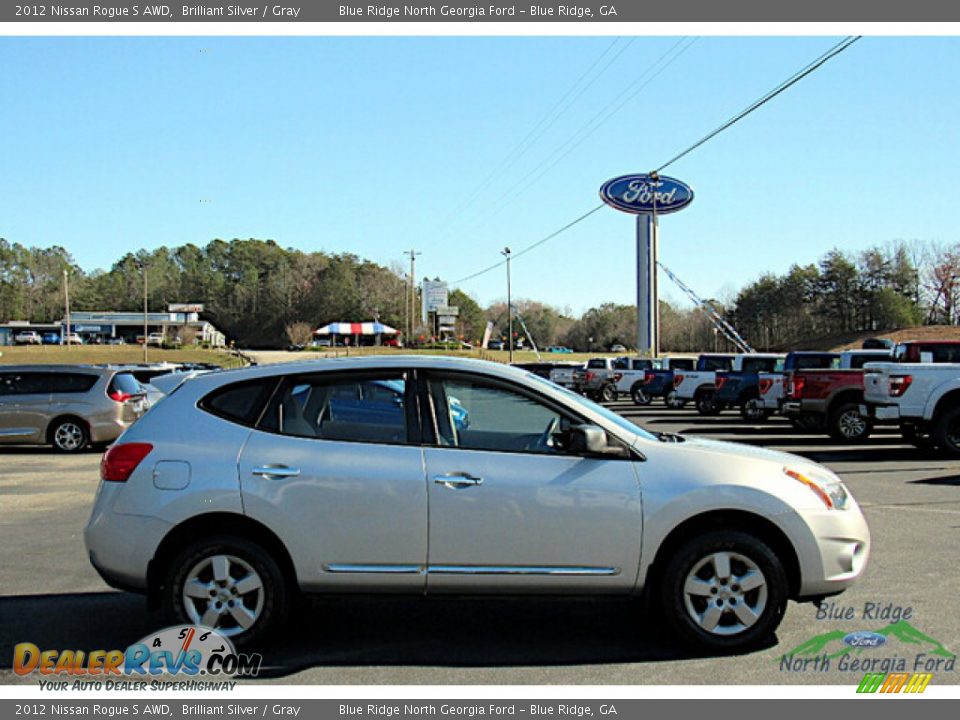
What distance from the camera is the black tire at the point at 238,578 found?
18.0 feet

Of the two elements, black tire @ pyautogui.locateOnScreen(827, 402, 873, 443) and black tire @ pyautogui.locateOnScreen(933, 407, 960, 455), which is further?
black tire @ pyautogui.locateOnScreen(827, 402, 873, 443)

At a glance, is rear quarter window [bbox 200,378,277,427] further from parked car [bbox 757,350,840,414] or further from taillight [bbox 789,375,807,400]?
parked car [bbox 757,350,840,414]

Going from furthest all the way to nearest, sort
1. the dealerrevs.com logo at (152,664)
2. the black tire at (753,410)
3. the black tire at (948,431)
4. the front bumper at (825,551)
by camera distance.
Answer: the black tire at (753,410) < the black tire at (948,431) < the front bumper at (825,551) < the dealerrevs.com logo at (152,664)

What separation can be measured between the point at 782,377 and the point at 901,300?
67.7m

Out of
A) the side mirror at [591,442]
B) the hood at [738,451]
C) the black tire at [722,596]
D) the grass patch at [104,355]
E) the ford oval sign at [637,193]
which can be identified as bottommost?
the black tire at [722,596]

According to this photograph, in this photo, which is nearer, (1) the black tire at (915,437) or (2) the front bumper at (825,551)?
(2) the front bumper at (825,551)

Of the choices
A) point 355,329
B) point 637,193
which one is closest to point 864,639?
point 637,193

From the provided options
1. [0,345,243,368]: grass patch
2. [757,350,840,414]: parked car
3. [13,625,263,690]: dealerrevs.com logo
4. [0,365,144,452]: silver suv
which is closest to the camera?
[13,625,263,690]: dealerrevs.com logo

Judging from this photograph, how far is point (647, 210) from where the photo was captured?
52.6m

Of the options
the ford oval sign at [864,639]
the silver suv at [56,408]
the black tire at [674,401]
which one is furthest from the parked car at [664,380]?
the ford oval sign at [864,639]

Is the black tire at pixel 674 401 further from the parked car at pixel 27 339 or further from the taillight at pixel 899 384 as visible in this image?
the parked car at pixel 27 339

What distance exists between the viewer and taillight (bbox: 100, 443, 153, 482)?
5.65 m

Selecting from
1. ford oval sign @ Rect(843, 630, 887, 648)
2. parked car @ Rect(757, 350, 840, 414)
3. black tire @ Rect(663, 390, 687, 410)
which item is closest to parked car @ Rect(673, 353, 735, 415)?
black tire @ Rect(663, 390, 687, 410)

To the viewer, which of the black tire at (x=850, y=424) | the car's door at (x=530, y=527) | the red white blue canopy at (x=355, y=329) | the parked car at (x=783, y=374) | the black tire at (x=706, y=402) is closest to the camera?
the car's door at (x=530, y=527)
